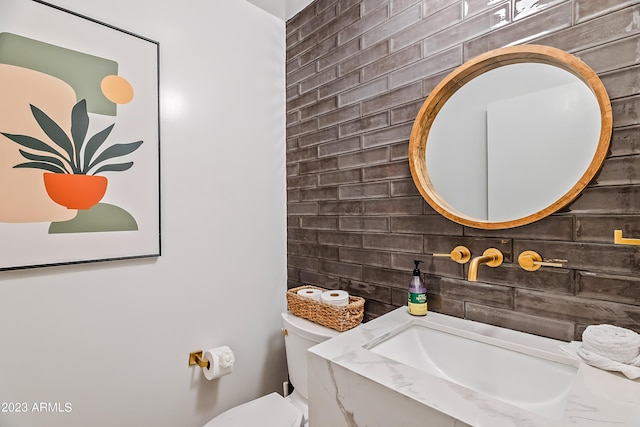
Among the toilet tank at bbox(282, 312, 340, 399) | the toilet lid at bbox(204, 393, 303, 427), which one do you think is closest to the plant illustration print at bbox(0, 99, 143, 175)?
the toilet tank at bbox(282, 312, 340, 399)

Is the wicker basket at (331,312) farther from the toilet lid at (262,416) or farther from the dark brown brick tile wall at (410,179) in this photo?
the toilet lid at (262,416)

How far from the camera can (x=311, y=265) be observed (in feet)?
5.76

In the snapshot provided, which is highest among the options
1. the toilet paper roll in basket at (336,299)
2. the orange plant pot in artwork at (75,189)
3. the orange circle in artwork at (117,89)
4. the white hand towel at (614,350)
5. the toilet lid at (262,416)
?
the orange circle in artwork at (117,89)

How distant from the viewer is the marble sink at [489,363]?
2.84 feet

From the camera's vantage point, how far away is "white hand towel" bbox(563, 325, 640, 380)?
762mm

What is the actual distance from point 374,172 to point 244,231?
0.76 metres

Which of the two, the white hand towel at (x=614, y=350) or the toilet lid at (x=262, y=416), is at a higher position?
the white hand towel at (x=614, y=350)

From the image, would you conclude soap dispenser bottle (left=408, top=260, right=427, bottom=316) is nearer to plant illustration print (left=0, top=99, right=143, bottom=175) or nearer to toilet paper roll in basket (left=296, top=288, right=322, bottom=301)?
toilet paper roll in basket (left=296, top=288, right=322, bottom=301)

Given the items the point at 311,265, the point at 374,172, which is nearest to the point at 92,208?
the point at 311,265

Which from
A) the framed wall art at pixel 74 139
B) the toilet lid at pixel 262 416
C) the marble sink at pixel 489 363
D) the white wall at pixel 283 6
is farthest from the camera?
the white wall at pixel 283 6

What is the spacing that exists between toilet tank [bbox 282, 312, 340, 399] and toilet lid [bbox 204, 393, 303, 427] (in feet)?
0.35

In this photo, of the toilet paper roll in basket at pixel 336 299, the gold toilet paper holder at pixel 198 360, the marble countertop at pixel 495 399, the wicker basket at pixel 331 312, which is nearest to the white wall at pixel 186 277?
the gold toilet paper holder at pixel 198 360

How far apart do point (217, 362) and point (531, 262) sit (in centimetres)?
131

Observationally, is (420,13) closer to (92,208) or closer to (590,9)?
(590,9)
